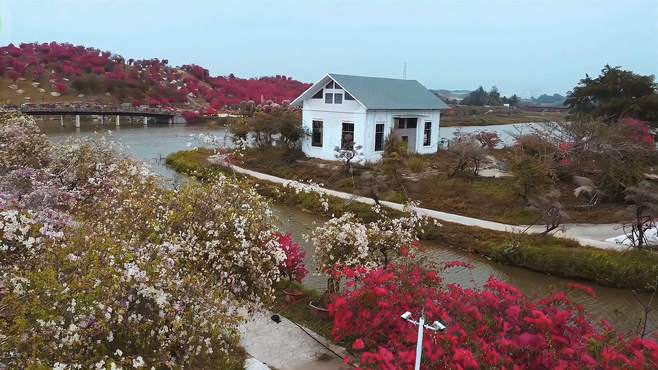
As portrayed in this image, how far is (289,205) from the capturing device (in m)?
19.8

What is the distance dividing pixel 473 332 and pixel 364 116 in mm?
19211

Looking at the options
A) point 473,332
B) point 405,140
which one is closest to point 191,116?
point 405,140

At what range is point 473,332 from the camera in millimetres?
6043

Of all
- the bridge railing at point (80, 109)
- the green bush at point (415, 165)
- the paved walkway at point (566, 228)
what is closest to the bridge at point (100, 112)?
the bridge railing at point (80, 109)

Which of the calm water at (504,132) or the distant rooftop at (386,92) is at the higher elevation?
the distant rooftop at (386,92)

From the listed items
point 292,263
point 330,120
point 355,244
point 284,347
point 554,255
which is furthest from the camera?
point 330,120

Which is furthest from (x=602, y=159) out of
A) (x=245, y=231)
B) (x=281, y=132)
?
(x=245, y=231)

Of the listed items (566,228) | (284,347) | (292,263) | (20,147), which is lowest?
(284,347)

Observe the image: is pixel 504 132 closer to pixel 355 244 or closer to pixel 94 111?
pixel 94 111

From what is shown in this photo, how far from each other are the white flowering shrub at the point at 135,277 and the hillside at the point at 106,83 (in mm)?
55409

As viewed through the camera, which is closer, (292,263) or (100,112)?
(292,263)

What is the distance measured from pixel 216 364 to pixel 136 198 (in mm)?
3234

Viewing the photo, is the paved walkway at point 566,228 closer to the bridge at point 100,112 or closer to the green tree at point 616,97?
the green tree at point 616,97

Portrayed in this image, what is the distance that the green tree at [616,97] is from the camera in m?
27.7
